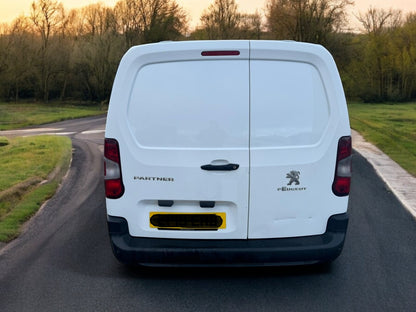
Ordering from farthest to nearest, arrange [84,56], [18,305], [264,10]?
[84,56]
[264,10]
[18,305]

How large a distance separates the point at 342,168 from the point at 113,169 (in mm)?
1918

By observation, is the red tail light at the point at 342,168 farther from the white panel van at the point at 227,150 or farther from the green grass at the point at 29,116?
the green grass at the point at 29,116

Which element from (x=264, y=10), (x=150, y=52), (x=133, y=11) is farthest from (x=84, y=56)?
(x=150, y=52)

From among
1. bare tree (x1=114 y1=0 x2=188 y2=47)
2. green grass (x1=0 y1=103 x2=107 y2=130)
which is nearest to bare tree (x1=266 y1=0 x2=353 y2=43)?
bare tree (x1=114 y1=0 x2=188 y2=47)

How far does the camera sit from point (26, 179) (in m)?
9.77

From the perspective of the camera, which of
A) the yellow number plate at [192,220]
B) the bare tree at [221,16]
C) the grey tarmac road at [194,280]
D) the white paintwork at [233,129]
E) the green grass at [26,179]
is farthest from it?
the bare tree at [221,16]

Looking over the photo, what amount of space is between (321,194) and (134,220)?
1579mm

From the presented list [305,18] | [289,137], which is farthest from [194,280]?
[305,18]

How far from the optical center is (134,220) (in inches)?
167

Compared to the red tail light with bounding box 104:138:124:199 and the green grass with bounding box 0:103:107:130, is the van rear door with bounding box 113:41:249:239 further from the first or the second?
the green grass with bounding box 0:103:107:130

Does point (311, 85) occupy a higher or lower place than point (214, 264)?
higher

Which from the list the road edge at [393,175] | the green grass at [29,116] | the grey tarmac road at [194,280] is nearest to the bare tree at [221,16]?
the green grass at [29,116]

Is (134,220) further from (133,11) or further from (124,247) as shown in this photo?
(133,11)

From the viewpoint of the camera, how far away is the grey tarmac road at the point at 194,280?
3.91m
